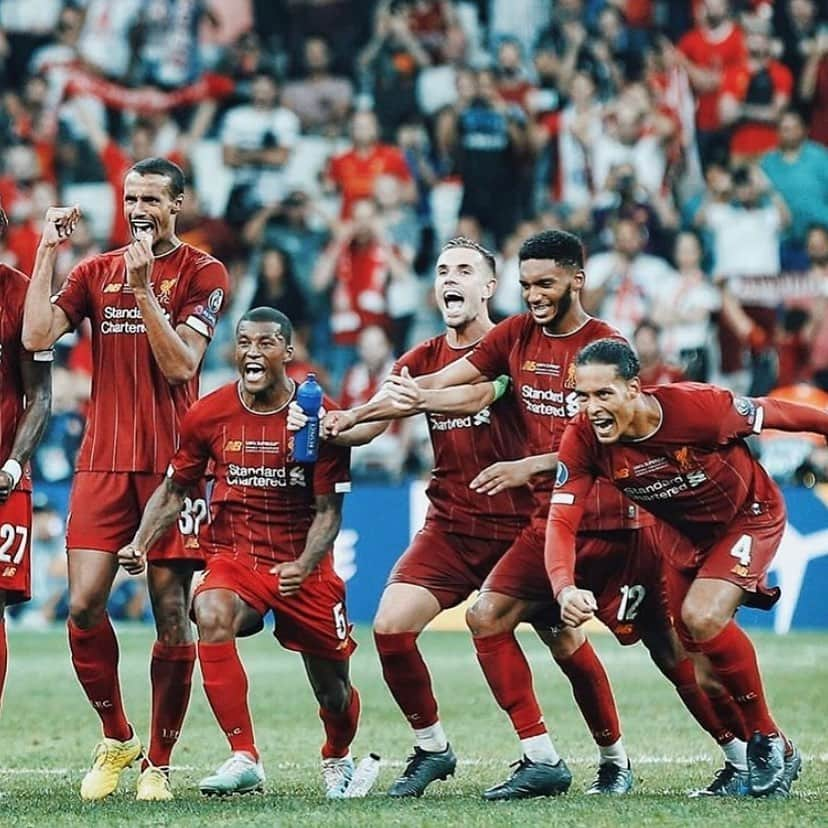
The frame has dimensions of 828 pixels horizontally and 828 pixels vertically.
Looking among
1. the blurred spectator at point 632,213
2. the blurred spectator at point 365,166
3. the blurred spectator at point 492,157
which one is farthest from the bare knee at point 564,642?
the blurred spectator at point 365,166

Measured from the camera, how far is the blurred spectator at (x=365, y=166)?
62.6 feet

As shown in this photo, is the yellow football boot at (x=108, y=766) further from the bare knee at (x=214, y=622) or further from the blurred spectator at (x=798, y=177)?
the blurred spectator at (x=798, y=177)

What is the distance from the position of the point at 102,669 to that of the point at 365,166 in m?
11.2

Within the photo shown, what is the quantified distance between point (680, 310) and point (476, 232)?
84.2 inches

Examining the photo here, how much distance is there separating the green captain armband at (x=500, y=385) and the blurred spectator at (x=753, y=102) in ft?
34.6

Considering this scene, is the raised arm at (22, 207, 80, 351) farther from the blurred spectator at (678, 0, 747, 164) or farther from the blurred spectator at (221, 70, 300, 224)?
the blurred spectator at (678, 0, 747, 164)

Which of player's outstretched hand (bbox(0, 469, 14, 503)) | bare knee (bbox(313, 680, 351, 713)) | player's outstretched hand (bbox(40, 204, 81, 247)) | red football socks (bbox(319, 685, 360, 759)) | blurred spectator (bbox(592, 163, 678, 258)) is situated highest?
blurred spectator (bbox(592, 163, 678, 258))

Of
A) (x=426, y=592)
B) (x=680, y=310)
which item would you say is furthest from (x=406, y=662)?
(x=680, y=310)

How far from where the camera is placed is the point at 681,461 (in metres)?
8.13

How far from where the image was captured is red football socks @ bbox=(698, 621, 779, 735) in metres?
8.03

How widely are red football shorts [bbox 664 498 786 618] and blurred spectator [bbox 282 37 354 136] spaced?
1208cm

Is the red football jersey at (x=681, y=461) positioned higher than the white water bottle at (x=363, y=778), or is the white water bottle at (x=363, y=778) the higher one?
the red football jersey at (x=681, y=461)

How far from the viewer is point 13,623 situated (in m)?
17.5

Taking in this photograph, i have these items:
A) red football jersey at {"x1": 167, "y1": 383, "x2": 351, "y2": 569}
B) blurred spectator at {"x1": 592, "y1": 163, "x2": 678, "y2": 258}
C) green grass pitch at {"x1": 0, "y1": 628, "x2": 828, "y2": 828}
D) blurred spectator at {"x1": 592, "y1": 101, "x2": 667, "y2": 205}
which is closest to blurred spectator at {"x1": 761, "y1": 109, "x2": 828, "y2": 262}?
blurred spectator at {"x1": 592, "y1": 101, "x2": 667, "y2": 205}
